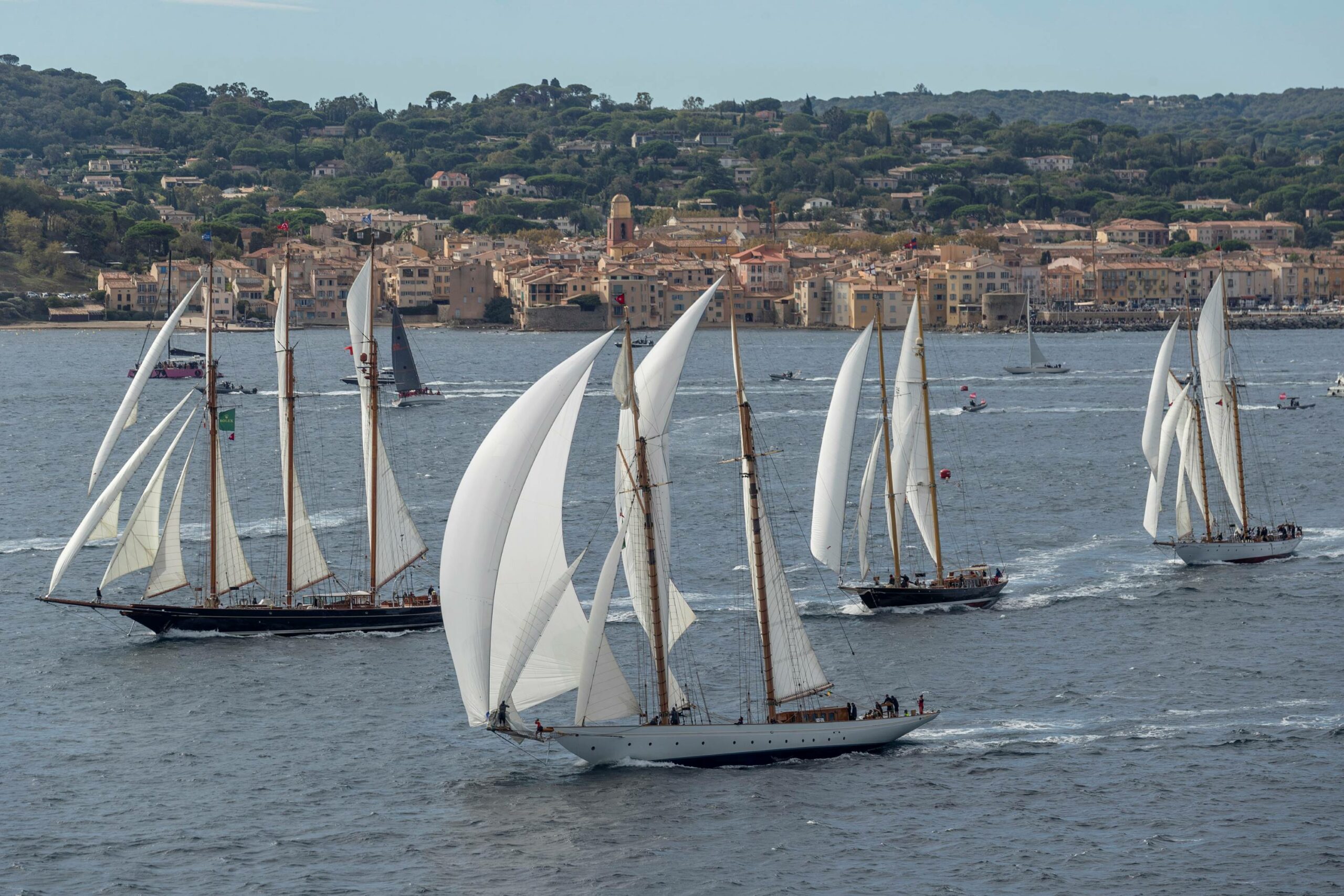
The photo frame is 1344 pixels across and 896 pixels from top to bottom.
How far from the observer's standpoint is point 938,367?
415ft

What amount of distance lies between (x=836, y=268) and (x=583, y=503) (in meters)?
136

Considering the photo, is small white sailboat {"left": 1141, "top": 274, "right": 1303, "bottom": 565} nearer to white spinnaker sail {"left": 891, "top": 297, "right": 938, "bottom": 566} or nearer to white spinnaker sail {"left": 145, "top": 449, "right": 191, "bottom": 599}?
white spinnaker sail {"left": 891, "top": 297, "right": 938, "bottom": 566}

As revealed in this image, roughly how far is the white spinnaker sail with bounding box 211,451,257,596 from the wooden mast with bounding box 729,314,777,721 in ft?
45.8

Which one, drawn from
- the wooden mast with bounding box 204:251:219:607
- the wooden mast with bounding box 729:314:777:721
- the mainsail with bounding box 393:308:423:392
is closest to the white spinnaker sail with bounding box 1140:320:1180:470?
the wooden mast with bounding box 729:314:777:721

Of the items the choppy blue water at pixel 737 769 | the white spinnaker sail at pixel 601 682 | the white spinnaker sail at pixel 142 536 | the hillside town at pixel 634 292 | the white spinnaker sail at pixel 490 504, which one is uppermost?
the hillside town at pixel 634 292

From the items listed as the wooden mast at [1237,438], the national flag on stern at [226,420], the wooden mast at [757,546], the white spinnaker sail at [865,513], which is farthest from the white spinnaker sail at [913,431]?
the national flag on stern at [226,420]

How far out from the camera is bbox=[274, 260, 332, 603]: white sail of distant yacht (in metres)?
42.1

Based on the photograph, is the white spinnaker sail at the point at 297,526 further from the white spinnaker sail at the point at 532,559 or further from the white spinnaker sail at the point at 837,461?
the white spinnaker sail at the point at 532,559

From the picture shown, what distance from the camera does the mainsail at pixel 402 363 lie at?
100 metres

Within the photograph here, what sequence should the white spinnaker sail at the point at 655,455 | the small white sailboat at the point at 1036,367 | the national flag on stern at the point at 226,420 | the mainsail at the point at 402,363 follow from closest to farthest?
1. the white spinnaker sail at the point at 655,455
2. the national flag on stern at the point at 226,420
3. the mainsail at the point at 402,363
4. the small white sailboat at the point at 1036,367

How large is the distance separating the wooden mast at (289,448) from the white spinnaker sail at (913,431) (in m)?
12.8

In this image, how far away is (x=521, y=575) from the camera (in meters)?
29.6

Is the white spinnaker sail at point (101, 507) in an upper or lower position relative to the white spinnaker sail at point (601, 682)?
upper

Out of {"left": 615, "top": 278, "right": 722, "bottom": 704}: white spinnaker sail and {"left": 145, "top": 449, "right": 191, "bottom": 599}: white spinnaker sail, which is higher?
{"left": 615, "top": 278, "right": 722, "bottom": 704}: white spinnaker sail
